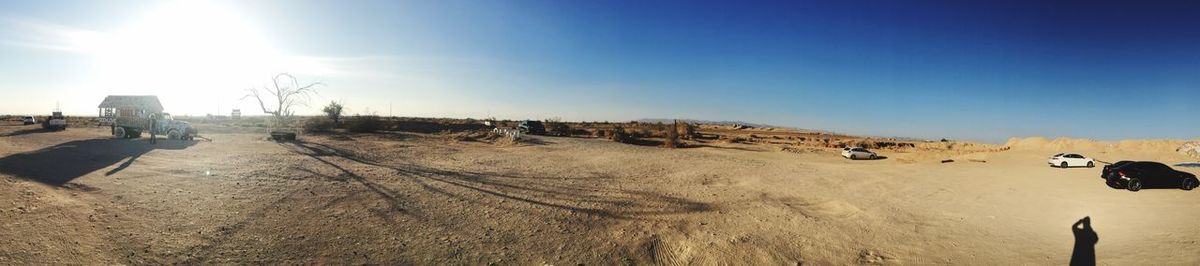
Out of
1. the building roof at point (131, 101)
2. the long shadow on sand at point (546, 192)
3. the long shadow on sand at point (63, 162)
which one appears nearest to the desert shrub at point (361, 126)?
the building roof at point (131, 101)

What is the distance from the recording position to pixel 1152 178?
13391 mm

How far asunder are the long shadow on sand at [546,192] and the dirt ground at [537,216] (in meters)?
0.07

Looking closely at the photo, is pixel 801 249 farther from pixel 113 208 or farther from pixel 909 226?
pixel 113 208

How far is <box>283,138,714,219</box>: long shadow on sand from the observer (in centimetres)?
1075

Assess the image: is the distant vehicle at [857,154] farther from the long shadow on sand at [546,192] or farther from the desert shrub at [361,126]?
the desert shrub at [361,126]

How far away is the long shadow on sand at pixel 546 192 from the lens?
423 inches

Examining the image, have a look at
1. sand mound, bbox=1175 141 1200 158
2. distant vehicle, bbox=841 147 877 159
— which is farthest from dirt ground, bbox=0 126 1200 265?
sand mound, bbox=1175 141 1200 158

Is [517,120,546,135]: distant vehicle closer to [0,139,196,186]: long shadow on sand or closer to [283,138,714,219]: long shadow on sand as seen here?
[0,139,196,186]: long shadow on sand

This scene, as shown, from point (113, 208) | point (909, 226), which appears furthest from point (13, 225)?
point (909, 226)

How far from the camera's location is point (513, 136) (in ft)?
108

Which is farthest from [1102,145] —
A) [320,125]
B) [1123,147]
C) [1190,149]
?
[320,125]

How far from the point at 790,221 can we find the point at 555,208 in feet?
16.2

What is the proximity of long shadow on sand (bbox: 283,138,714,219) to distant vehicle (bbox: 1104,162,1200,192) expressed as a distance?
12.3 m

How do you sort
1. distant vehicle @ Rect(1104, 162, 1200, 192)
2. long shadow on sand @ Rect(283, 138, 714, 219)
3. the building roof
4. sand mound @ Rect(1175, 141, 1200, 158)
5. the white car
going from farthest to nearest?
the building roof
sand mound @ Rect(1175, 141, 1200, 158)
the white car
distant vehicle @ Rect(1104, 162, 1200, 192)
long shadow on sand @ Rect(283, 138, 714, 219)
